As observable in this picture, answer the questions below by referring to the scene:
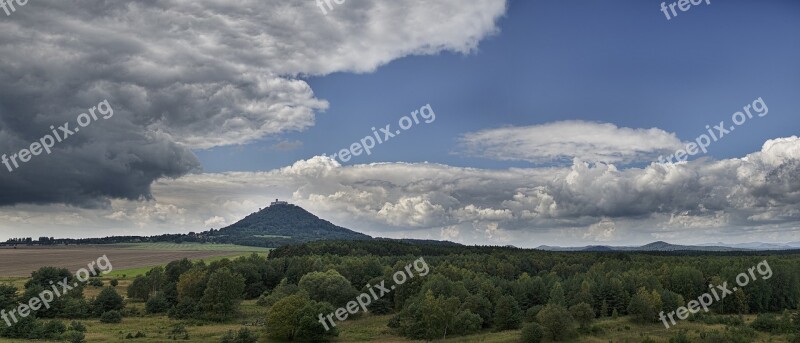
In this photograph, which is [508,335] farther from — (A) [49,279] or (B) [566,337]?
(A) [49,279]

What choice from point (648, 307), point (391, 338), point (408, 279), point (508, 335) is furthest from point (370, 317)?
point (648, 307)

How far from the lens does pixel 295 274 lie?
150 meters

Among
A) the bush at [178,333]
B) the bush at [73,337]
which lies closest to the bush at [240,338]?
the bush at [178,333]

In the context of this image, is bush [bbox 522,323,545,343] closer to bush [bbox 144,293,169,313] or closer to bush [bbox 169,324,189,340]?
bush [bbox 169,324,189,340]

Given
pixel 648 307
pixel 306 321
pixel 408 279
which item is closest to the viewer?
pixel 306 321

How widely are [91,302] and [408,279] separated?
2714 inches

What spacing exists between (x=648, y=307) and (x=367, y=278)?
69.3m

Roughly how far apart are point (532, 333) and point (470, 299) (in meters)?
19.2

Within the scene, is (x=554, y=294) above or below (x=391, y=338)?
above

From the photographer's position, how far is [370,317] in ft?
372

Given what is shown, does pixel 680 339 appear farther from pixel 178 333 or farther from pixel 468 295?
A: pixel 178 333

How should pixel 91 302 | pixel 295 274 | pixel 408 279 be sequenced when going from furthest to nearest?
1. pixel 295 274
2. pixel 408 279
3. pixel 91 302

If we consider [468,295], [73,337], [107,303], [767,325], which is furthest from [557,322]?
[107,303]

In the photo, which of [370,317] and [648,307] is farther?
[370,317]
